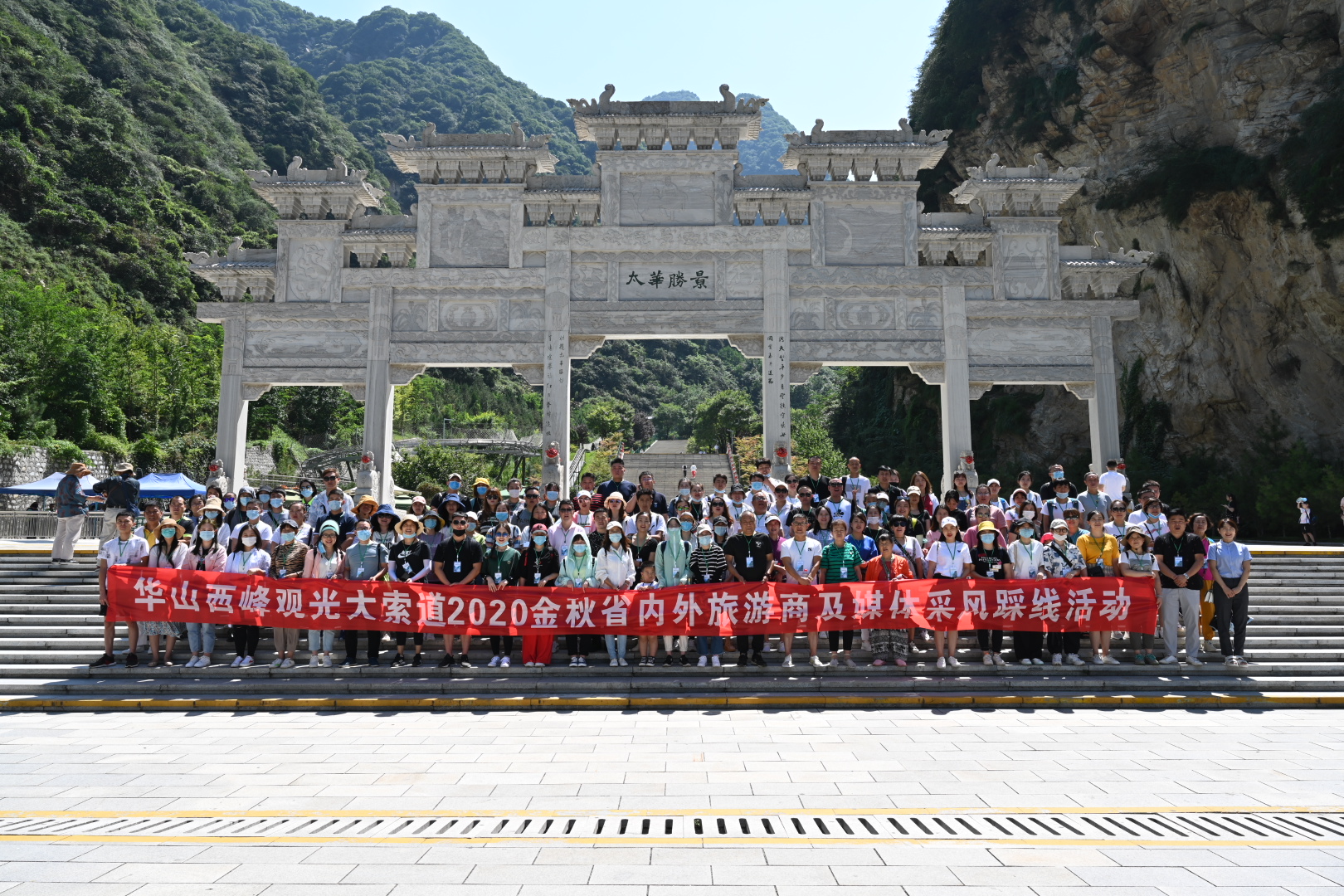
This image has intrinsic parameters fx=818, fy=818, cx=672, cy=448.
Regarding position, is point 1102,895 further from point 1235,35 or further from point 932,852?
point 1235,35

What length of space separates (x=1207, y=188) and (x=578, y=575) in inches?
774

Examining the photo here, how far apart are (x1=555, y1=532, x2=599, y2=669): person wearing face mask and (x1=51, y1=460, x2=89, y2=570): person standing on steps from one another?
22.7ft

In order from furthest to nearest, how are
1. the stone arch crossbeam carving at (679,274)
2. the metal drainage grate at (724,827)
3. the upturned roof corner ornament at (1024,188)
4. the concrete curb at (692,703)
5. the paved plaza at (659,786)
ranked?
the upturned roof corner ornament at (1024,188) < the stone arch crossbeam carving at (679,274) < the concrete curb at (692,703) < the metal drainage grate at (724,827) < the paved plaza at (659,786)

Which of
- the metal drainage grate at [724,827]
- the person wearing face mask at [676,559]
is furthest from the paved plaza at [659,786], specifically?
the person wearing face mask at [676,559]

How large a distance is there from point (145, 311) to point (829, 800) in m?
39.8

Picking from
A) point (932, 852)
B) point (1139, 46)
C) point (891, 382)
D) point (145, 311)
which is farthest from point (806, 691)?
point (145, 311)

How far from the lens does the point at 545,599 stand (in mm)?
7977

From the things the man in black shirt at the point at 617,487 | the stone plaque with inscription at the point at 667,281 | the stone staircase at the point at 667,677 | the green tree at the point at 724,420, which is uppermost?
the green tree at the point at 724,420

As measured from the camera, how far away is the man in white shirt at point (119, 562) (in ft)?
26.7

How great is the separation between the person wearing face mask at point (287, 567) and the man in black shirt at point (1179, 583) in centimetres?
860

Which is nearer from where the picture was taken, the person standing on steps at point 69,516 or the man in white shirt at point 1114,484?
the person standing on steps at point 69,516

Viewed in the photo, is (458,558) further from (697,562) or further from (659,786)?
(659,786)

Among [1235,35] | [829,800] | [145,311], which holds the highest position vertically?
[1235,35]

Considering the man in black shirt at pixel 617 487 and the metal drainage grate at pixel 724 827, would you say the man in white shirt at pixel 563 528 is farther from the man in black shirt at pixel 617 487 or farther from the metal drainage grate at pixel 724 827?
the metal drainage grate at pixel 724 827
